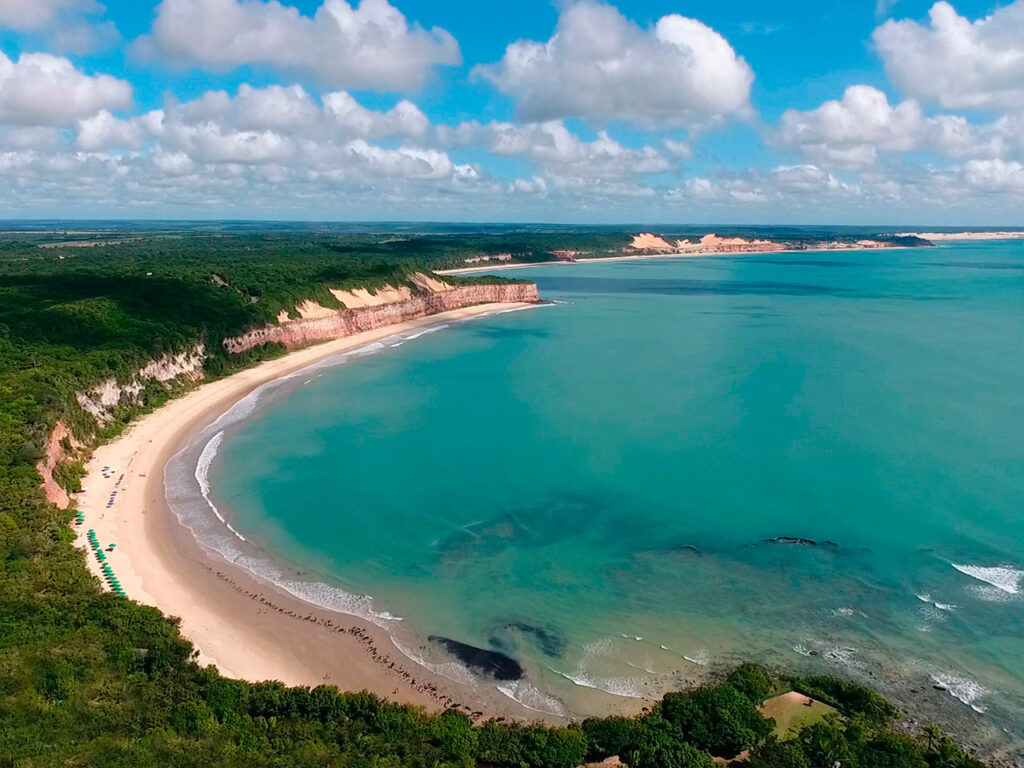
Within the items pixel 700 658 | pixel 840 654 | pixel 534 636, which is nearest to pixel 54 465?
pixel 534 636

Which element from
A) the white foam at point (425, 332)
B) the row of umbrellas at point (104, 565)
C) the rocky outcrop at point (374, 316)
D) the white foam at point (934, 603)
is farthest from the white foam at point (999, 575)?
the white foam at point (425, 332)

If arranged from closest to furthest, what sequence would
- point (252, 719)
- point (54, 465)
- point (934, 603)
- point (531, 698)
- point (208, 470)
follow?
1. point (252, 719)
2. point (531, 698)
3. point (934, 603)
4. point (54, 465)
5. point (208, 470)

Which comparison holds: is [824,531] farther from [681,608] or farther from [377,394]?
[377,394]

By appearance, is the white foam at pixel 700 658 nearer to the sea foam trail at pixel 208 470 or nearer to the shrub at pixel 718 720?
the shrub at pixel 718 720

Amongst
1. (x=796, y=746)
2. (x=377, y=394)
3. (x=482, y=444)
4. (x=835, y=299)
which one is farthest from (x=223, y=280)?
(x=835, y=299)

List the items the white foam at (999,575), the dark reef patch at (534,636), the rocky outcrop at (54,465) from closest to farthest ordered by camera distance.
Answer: the dark reef patch at (534,636), the white foam at (999,575), the rocky outcrop at (54,465)

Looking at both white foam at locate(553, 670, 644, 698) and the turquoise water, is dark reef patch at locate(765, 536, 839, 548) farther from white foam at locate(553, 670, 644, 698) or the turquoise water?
A: white foam at locate(553, 670, 644, 698)

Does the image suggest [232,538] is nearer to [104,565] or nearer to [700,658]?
[104,565]
